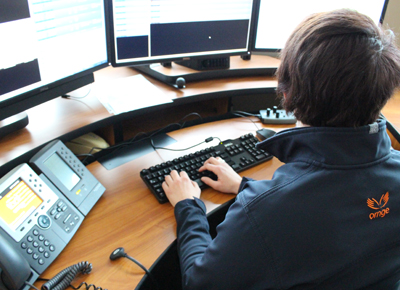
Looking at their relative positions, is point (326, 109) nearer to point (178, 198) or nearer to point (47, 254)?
point (178, 198)

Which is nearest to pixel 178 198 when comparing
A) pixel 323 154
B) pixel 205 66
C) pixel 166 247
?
pixel 166 247

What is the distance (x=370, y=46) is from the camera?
60 centimetres

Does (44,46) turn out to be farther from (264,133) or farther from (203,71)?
(264,133)

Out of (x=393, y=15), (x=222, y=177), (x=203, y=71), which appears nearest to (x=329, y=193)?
(x=222, y=177)

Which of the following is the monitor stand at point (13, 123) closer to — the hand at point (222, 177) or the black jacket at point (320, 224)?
the hand at point (222, 177)

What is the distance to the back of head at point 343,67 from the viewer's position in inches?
23.6

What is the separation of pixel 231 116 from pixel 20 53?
2.90 feet

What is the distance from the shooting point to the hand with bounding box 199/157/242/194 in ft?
3.22

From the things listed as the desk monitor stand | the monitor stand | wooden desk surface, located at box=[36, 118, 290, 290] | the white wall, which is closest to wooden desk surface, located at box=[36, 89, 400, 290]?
wooden desk surface, located at box=[36, 118, 290, 290]

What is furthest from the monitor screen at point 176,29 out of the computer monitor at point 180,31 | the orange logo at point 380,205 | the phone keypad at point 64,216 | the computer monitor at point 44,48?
the orange logo at point 380,205

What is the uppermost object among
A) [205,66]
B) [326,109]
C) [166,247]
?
[326,109]

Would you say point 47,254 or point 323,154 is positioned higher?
point 323,154

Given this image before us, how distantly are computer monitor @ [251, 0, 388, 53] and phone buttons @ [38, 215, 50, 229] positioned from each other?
1230 millimetres

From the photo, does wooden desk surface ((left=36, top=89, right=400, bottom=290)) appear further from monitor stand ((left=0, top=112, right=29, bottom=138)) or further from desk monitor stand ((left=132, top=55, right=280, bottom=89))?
desk monitor stand ((left=132, top=55, right=280, bottom=89))
